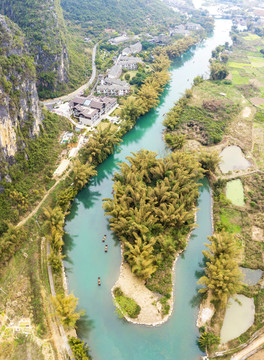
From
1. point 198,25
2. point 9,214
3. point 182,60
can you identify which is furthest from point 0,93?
point 198,25

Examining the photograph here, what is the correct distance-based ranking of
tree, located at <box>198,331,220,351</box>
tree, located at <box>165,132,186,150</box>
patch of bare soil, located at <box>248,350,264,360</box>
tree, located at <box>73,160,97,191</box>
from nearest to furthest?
patch of bare soil, located at <box>248,350,264,360</box>, tree, located at <box>198,331,220,351</box>, tree, located at <box>73,160,97,191</box>, tree, located at <box>165,132,186,150</box>

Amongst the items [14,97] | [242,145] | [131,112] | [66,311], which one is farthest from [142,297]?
[131,112]

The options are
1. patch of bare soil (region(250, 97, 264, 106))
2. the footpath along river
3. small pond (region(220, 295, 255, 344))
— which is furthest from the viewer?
patch of bare soil (region(250, 97, 264, 106))

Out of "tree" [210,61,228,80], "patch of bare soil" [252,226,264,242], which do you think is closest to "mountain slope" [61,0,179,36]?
"tree" [210,61,228,80]

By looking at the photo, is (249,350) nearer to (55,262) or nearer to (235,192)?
(55,262)

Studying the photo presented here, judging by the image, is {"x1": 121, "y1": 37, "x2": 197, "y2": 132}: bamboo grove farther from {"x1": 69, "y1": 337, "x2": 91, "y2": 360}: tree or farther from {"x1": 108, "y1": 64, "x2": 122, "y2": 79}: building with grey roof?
{"x1": 69, "y1": 337, "x2": 91, "y2": 360}: tree
